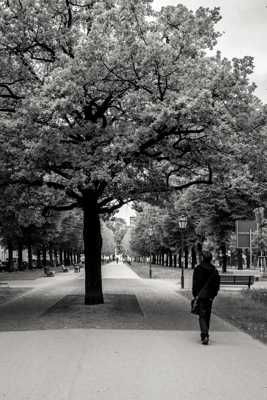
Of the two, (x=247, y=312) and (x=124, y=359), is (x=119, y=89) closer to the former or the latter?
(x=247, y=312)

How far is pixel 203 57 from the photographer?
16562mm

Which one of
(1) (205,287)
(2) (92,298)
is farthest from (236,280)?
(1) (205,287)

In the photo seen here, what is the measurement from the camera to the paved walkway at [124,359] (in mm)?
7410

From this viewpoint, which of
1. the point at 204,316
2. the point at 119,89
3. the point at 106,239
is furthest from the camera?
the point at 106,239

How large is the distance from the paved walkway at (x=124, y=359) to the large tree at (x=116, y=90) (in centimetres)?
400

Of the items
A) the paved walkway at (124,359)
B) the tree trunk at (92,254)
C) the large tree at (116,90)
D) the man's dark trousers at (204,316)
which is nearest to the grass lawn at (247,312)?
the paved walkway at (124,359)

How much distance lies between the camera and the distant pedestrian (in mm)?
11723

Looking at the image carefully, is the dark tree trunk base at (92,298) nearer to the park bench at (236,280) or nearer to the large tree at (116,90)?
the large tree at (116,90)

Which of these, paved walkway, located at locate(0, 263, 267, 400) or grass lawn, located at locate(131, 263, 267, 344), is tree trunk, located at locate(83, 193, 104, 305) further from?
grass lawn, located at locate(131, 263, 267, 344)

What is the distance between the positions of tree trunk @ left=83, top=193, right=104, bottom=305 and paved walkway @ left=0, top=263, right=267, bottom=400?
315 centimetres

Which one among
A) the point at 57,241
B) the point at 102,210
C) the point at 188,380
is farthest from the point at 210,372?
the point at 57,241

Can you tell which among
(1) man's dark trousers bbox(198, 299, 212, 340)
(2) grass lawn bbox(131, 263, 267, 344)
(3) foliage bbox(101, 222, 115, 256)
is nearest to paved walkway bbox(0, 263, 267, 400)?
(1) man's dark trousers bbox(198, 299, 212, 340)

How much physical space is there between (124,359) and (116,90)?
351 inches

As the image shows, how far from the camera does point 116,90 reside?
1655 centimetres
